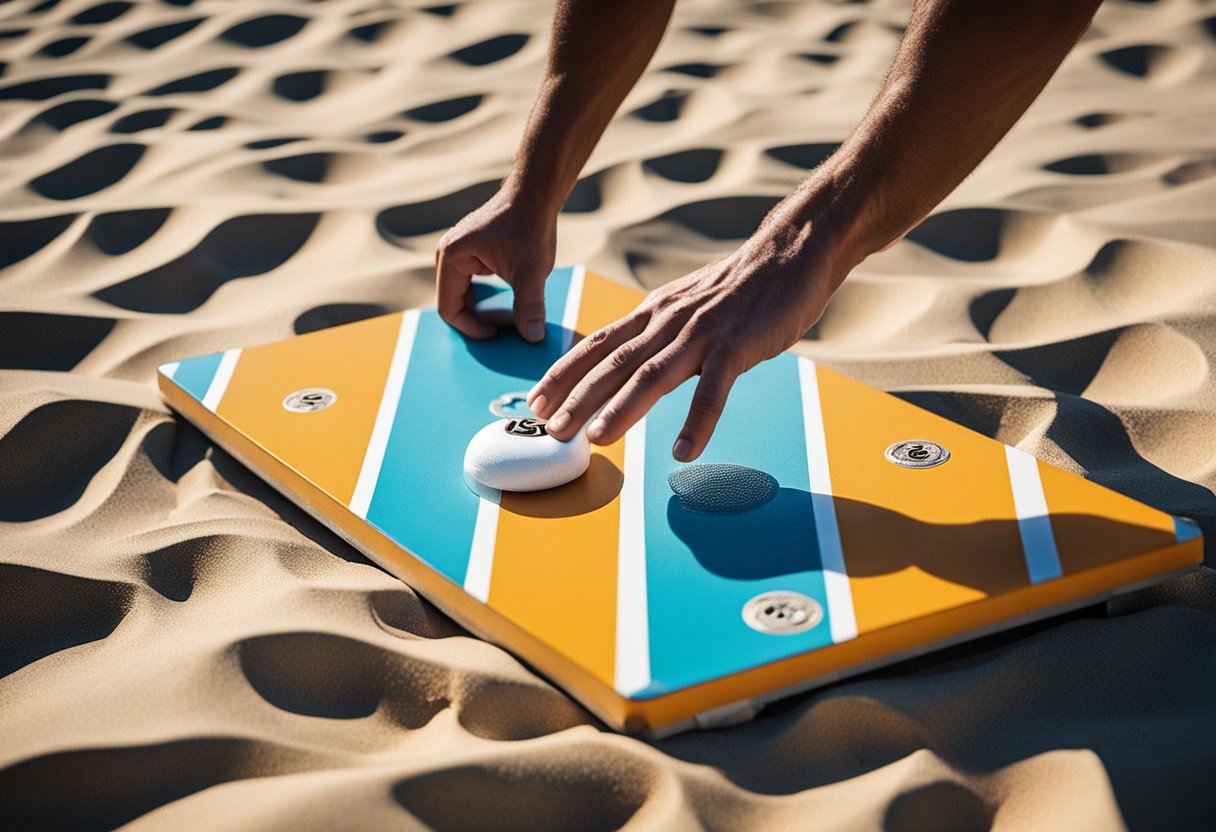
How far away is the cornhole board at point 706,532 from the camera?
103cm

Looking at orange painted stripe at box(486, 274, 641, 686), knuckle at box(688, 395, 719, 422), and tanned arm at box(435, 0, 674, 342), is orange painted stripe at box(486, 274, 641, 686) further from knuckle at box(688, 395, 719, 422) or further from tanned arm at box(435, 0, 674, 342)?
tanned arm at box(435, 0, 674, 342)

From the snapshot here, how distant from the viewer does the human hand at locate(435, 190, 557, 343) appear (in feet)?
5.45

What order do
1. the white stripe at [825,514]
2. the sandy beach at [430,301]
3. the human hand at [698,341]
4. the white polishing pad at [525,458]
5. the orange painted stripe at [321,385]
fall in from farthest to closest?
1. the orange painted stripe at [321,385]
2. the white polishing pad at [525,458]
3. the human hand at [698,341]
4. the white stripe at [825,514]
5. the sandy beach at [430,301]

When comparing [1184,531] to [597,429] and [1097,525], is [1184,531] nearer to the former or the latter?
[1097,525]

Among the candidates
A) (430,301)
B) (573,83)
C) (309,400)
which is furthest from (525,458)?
(430,301)

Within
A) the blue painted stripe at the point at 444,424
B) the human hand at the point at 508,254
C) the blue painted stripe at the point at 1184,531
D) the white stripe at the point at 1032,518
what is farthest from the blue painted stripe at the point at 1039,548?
the human hand at the point at 508,254

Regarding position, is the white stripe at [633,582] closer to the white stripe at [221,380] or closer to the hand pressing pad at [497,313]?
the hand pressing pad at [497,313]

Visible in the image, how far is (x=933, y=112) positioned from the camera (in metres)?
1.20

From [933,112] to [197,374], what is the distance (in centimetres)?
97

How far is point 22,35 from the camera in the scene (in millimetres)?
3461

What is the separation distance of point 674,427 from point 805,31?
7.25ft

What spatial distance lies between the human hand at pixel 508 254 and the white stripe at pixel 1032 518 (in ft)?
2.21

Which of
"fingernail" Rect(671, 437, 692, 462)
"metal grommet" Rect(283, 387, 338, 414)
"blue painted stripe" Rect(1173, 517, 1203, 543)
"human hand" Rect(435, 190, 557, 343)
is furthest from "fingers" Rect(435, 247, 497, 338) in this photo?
"blue painted stripe" Rect(1173, 517, 1203, 543)

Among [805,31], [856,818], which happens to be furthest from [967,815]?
[805,31]
